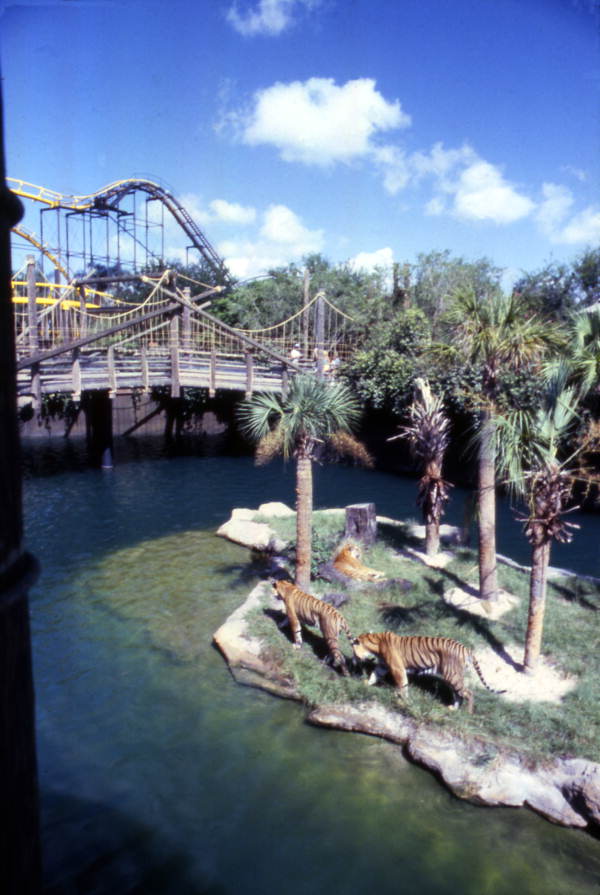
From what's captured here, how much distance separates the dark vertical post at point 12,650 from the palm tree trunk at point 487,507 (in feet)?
23.4

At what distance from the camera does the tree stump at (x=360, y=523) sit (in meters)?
10.8

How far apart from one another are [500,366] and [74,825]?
6.40 meters

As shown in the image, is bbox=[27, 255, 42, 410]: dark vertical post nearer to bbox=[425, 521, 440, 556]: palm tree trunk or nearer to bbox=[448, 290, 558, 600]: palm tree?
bbox=[425, 521, 440, 556]: palm tree trunk

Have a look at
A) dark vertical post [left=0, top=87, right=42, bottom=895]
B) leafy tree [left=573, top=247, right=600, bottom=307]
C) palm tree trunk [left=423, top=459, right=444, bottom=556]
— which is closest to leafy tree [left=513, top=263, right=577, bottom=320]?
leafy tree [left=573, top=247, right=600, bottom=307]

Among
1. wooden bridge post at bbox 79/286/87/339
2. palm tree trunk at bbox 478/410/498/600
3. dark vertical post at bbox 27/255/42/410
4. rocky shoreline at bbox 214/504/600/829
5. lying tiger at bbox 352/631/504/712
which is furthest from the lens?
wooden bridge post at bbox 79/286/87/339

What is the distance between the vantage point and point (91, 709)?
6574 millimetres

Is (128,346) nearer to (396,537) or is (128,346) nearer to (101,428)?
(101,428)

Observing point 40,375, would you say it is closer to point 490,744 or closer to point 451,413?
point 451,413

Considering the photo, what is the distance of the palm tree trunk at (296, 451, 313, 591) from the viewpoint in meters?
8.47

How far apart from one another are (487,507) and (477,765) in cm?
338

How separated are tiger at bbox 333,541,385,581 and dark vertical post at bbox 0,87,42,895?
27.4ft

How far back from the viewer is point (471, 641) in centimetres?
743

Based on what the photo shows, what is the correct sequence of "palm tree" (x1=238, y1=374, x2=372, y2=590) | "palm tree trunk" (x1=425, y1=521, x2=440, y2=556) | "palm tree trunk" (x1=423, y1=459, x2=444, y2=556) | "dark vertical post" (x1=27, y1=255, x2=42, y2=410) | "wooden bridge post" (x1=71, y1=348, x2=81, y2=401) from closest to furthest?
"palm tree" (x1=238, y1=374, x2=372, y2=590) → "palm tree trunk" (x1=423, y1=459, x2=444, y2=556) → "palm tree trunk" (x1=425, y1=521, x2=440, y2=556) → "dark vertical post" (x1=27, y1=255, x2=42, y2=410) → "wooden bridge post" (x1=71, y1=348, x2=81, y2=401)

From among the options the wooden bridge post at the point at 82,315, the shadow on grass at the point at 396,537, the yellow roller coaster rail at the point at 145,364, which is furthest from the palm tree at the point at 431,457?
the wooden bridge post at the point at 82,315
